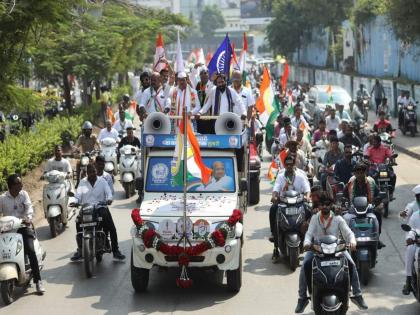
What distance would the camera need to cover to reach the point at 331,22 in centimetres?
7119

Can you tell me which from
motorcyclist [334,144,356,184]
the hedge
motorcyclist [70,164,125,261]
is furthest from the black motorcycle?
the hedge

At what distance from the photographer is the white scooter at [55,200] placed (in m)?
17.3

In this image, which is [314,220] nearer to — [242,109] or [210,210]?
[210,210]

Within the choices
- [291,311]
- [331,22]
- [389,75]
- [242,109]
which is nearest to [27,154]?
[242,109]

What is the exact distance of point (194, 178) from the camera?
13.7m

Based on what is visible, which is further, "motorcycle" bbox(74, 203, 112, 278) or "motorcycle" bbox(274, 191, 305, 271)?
"motorcycle" bbox(274, 191, 305, 271)

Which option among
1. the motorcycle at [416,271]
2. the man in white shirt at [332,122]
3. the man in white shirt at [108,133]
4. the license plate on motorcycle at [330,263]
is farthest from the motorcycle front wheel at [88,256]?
the man in white shirt at [332,122]

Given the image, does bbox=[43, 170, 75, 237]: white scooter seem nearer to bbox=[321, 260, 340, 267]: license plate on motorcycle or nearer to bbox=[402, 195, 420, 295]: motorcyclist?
bbox=[402, 195, 420, 295]: motorcyclist

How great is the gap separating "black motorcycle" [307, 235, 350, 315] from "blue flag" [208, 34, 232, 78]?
10693 mm

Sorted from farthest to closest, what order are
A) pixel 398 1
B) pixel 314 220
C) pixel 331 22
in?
pixel 331 22 → pixel 398 1 → pixel 314 220

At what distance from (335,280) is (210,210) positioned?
9.47ft

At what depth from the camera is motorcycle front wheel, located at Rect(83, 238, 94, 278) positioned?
14.0 meters

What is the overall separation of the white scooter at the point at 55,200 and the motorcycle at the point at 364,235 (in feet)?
20.3

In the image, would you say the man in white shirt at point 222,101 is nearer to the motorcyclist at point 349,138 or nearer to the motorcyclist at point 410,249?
the motorcyclist at point 349,138
